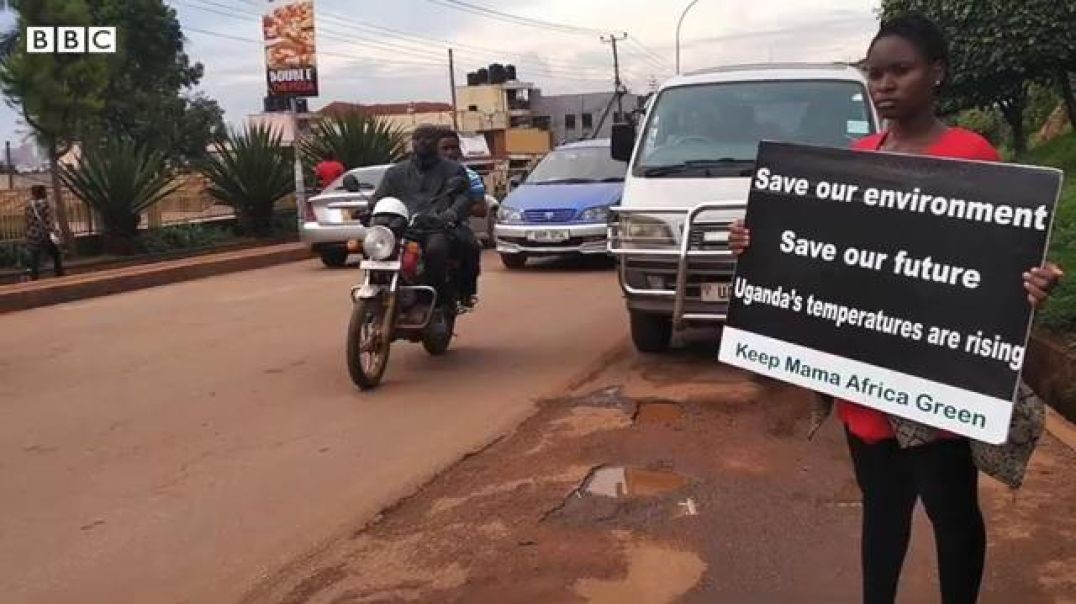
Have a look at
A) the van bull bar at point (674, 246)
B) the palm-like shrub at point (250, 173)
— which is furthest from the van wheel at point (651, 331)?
the palm-like shrub at point (250, 173)

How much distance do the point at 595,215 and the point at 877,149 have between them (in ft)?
37.5

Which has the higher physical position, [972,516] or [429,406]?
[972,516]

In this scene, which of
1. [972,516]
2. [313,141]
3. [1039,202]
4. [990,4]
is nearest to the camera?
[1039,202]

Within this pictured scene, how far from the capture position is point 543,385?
7.70 meters

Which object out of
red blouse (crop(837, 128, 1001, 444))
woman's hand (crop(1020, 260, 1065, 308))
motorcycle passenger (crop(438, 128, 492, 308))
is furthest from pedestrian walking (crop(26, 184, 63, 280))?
woman's hand (crop(1020, 260, 1065, 308))

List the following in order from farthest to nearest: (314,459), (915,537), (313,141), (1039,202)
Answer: (313,141) → (314,459) → (915,537) → (1039,202)

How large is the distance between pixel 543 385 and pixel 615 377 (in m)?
0.50

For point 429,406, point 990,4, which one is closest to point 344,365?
point 429,406

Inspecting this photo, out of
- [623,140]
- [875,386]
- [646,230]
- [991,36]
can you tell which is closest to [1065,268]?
[646,230]

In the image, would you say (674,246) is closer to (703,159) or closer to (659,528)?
(703,159)

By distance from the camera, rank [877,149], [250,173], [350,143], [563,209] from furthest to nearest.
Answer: [350,143]
[250,173]
[563,209]
[877,149]

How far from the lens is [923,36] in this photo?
3.02m

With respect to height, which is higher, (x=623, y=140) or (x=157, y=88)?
(x=157, y=88)

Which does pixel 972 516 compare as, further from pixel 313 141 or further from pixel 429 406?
pixel 313 141
